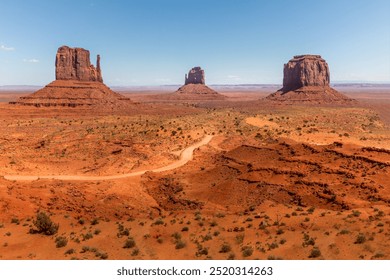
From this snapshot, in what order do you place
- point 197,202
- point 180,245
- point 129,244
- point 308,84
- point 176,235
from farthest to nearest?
point 308,84 < point 197,202 < point 176,235 < point 129,244 < point 180,245

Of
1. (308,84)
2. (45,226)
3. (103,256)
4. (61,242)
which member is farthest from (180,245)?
(308,84)

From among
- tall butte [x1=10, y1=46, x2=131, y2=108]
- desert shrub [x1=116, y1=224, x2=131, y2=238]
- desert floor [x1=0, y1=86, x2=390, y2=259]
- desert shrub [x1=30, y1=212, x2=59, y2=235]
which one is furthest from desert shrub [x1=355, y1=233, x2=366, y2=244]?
tall butte [x1=10, y1=46, x2=131, y2=108]

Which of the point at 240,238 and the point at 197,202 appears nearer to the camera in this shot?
the point at 240,238

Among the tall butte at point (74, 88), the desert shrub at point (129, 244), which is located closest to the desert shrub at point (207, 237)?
the desert shrub at point (129, 244)

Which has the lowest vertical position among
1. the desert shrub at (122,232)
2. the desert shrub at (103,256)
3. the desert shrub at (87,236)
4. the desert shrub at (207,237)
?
the desert shrub at (122,232)

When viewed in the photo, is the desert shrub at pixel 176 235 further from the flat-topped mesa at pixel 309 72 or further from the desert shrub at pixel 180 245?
the flat-topped mesa at pixel 309 72

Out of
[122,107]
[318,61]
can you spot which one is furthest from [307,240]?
[318,61]

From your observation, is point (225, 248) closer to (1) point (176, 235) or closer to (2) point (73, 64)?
(1) point (176, 235)
